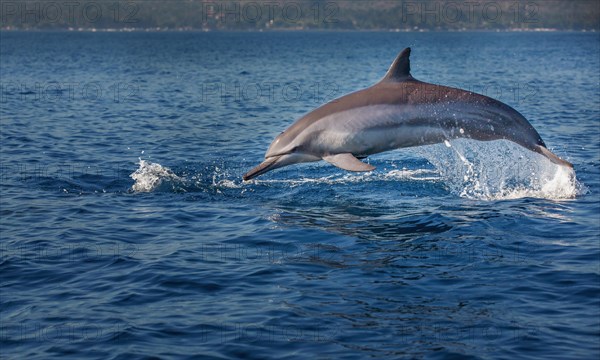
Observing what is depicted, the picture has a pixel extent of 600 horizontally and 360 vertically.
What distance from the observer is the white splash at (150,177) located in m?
21.2

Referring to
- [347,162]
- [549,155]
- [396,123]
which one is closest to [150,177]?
[347,162]

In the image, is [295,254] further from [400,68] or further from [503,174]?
[503,174]

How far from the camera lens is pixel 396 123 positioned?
650 inches

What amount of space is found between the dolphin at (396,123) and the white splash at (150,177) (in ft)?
16.8

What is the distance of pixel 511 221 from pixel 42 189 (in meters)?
11.4

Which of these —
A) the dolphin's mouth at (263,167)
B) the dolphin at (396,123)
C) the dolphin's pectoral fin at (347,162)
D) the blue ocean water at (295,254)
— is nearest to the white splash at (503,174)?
the blue ocean water at (295,254)

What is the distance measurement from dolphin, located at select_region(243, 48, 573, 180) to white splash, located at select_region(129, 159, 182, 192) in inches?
201

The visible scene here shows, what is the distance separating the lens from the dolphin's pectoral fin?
1608 cm

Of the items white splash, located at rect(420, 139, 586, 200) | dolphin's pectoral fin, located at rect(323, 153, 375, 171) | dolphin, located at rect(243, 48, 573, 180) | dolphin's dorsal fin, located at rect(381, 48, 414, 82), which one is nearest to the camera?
dolphin's pectoral fin, located at rect(323, 153, 375, 171)

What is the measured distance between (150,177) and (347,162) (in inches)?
276

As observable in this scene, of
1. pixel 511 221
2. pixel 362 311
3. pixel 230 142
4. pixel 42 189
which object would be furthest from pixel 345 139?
pixel 230 142

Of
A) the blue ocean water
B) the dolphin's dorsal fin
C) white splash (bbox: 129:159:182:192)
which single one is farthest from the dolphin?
white splash (bbox: 129:159:182:192)

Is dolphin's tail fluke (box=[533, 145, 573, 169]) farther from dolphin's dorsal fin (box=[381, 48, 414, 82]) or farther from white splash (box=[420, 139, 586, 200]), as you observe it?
dolphin's dorsal fin (box=[381, 48, 414, 82])

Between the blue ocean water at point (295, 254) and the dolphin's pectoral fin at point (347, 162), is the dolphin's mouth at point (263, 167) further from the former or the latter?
the blue ocean water at point (295, 254)
